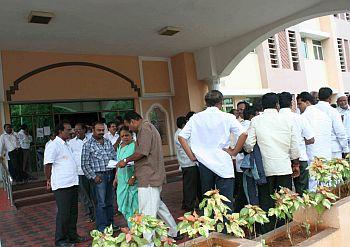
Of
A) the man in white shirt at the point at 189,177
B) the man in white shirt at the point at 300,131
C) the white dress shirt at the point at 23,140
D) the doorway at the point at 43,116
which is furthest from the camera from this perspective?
the doorway at the point at 43,116

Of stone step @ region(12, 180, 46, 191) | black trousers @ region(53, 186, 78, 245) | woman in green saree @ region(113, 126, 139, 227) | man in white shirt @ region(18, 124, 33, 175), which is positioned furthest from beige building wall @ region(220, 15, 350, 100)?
woman in green saree @ region(113, 126, 139, 227)

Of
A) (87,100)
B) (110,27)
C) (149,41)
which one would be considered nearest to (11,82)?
(87,100)

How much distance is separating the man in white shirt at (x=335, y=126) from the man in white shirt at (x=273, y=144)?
1.51m

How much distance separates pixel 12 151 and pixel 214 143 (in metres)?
7.15

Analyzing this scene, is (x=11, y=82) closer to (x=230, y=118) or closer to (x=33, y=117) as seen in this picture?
(x=33, y=117)

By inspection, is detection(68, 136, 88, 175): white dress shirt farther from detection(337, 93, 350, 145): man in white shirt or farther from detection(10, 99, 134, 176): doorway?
detection(10, 99, 134, 176): doorway

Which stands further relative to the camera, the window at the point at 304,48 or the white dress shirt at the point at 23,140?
the window at the point at 304,48

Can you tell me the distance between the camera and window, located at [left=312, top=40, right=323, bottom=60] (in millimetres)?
22062

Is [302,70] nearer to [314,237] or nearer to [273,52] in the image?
[273,52]

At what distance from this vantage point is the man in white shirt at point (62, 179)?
14.7 ft

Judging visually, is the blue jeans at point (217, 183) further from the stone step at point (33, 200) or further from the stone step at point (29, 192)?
the stone step at point (29, 192)

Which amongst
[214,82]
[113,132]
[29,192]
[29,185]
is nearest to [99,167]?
[113,132]

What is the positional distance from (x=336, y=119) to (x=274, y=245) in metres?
2.88

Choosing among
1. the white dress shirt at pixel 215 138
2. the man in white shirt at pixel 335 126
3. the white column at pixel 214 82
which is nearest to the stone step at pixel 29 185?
the white column at pixel 214 82
